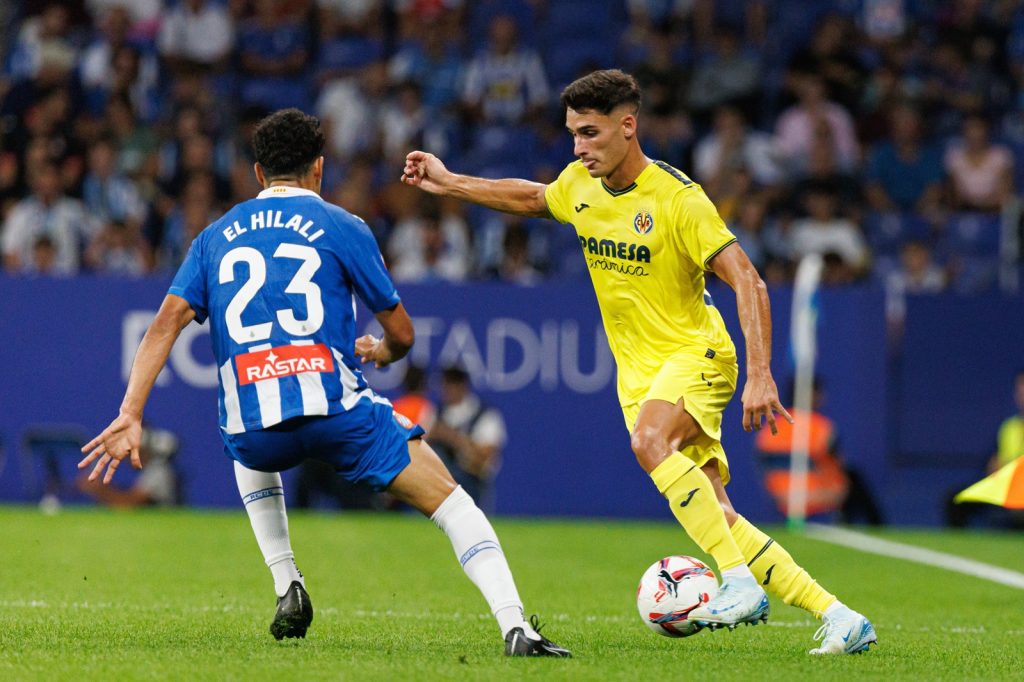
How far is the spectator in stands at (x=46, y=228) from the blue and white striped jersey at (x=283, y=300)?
989cm

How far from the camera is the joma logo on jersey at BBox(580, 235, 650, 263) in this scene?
6.76 meters

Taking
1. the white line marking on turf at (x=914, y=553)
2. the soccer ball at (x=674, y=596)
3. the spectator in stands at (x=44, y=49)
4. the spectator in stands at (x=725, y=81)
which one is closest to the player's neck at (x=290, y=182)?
the soccer ball at (x=674, y=596)

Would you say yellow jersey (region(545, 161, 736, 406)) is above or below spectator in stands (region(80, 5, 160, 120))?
below

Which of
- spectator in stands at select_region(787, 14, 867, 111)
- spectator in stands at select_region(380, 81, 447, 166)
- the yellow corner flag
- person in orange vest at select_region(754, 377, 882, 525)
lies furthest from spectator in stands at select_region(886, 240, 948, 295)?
the yellow corner flag

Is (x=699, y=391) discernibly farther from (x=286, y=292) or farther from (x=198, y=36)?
(x=198, y=36)

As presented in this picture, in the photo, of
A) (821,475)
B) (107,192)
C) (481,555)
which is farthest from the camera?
(107,192)

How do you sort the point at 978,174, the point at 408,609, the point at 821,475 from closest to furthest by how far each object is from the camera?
the point at 408,609 < the point at 821,475 < the point at 978,174

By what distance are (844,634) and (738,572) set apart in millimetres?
472

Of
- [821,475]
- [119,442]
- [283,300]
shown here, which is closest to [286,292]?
[283,300]

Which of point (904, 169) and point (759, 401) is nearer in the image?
point (759, 401)

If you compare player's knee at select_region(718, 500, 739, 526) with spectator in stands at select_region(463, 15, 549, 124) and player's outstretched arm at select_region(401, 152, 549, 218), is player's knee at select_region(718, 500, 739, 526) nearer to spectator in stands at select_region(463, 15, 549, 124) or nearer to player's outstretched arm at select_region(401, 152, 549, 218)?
player's outstretched arm at select_region(401, 152, 549, 218)

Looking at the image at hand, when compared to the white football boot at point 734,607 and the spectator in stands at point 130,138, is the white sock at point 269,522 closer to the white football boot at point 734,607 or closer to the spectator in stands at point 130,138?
the white football boot at point 734,607

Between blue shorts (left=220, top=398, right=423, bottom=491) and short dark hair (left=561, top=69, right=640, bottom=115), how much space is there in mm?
1564

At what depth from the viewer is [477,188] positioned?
23.2ft
